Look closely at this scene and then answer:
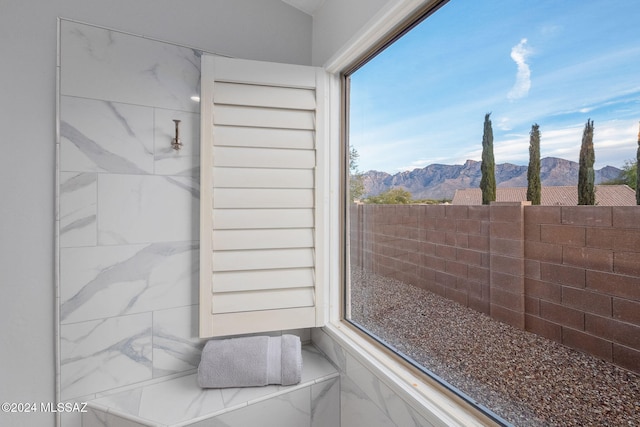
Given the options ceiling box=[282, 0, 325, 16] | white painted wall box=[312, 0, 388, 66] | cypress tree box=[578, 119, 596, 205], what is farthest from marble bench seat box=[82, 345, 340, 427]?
ceiling box=[282, 0, 325, 16]

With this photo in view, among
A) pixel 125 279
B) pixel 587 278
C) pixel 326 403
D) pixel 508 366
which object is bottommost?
pixel 326 403

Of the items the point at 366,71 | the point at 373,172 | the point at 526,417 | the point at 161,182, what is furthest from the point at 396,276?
the point at 161,182

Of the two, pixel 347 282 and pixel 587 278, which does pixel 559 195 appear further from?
pixel 347 282

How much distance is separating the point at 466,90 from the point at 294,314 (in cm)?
118

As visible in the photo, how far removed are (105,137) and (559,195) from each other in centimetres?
160

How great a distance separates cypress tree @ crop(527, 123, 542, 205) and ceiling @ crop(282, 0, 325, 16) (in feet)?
4.36

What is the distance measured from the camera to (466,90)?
37.5 inches

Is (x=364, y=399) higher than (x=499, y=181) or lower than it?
lower

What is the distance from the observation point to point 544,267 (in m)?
0.76

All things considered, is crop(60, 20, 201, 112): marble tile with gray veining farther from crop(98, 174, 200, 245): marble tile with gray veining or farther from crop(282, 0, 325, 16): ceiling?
crop(282, 0, 325, 16): ceiling

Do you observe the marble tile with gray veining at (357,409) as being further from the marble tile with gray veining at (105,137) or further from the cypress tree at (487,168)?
the marble tile with gray veining at (105,137)

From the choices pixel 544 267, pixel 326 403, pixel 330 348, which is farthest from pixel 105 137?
pixel 544 267

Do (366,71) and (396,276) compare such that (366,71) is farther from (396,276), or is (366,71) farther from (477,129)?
(396,276)

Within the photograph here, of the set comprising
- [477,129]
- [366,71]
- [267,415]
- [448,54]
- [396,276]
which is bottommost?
[267,415]
